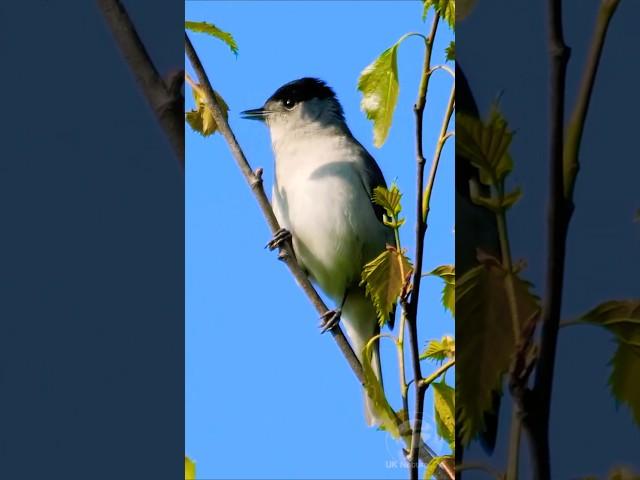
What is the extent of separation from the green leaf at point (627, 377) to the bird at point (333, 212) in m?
1.03

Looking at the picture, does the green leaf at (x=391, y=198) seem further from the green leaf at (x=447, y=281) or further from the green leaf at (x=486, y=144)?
the green leaf at (x=486, y=144)

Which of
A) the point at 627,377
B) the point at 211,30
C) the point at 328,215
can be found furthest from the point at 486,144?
the point at 328,215

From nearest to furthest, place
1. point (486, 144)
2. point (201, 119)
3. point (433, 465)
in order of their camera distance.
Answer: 1. point (486, 144)
2. point (433, 465)
3. point (201, 119)

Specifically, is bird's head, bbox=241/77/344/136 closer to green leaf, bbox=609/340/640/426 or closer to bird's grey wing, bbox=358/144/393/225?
bird's grey wing, bbox=358/144/393/225

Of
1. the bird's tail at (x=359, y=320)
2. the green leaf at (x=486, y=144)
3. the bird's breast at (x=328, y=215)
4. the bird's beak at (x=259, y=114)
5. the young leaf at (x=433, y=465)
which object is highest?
the bird's beak at (x=259, y=114)

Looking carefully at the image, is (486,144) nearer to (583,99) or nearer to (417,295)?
(583,99)

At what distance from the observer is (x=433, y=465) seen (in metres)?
0.50

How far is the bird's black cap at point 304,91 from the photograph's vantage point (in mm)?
1700

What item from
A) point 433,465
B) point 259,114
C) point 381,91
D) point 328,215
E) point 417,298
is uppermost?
point 259,114

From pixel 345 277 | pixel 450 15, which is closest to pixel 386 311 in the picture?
pixel 450 15
